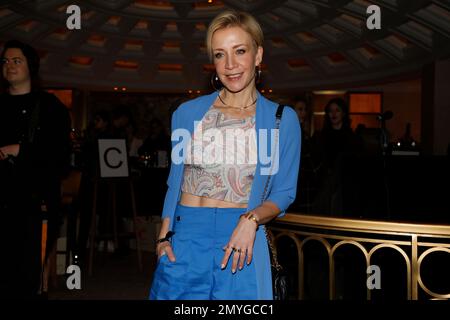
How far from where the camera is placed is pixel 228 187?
202 centimetres

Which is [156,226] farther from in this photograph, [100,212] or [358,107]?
A: [358,107]

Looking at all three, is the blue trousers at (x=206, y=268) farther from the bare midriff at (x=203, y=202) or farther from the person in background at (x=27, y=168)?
the person in background at (x=27, y=168)

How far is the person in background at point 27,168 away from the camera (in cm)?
346

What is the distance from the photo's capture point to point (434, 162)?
4.55m

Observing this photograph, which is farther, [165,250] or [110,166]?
[110,166]

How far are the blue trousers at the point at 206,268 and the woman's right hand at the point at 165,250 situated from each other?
0.07 feet

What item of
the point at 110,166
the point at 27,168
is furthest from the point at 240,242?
the point at 110,166

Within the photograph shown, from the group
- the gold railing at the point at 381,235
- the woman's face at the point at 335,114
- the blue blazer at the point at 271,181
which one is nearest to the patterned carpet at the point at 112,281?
the woman's face at the point at 335,114

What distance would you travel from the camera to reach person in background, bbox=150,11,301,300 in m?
1.94

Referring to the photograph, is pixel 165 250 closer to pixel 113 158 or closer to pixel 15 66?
pixel 15 66

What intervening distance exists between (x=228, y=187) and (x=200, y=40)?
22242 mm

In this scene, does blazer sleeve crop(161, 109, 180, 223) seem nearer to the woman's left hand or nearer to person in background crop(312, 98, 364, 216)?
the woman's left hand
